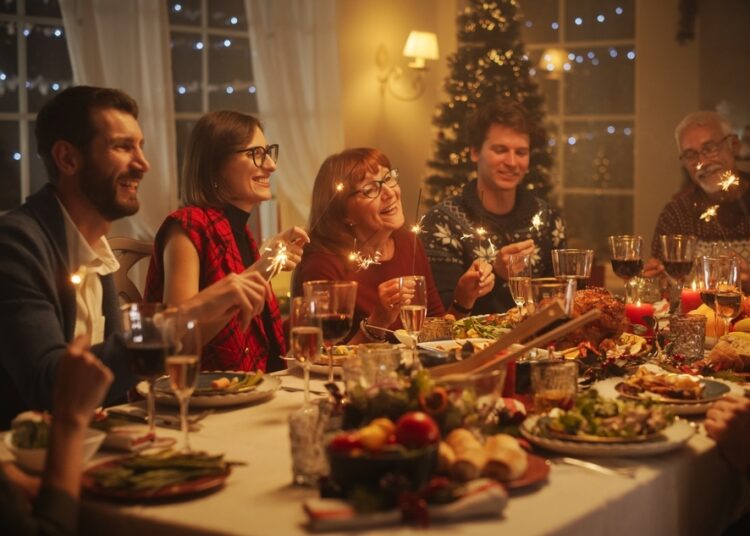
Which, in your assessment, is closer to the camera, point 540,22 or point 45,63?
point 45,63

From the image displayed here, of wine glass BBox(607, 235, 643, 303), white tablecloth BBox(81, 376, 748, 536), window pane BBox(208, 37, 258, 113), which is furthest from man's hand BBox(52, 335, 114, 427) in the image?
window pane BBox(208, 37, 258, 113)

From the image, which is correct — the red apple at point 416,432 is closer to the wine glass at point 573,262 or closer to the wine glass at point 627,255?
the wine glass at point 573,262

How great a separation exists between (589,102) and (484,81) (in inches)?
30.5

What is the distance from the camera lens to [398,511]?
4.42 feet

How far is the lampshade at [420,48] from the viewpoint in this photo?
6.36 metres

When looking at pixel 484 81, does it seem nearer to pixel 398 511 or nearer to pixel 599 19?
pixel 599 19

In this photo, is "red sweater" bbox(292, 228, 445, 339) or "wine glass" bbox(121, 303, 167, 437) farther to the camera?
"red sweater" bbox(292, 228, 445, 339)

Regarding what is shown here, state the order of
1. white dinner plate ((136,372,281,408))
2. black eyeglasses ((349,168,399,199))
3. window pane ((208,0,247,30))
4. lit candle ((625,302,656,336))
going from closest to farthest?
white dinner plate ((136,372,281,408))
lit candle ((625,302,656,336))
black eyeglasses ((349,168,399,199))
window pane ((208,0,247,30))

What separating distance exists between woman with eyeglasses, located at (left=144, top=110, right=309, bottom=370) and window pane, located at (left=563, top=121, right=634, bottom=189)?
12.0 feet

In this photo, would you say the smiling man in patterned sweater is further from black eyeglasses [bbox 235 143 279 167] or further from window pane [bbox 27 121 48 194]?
window pane [bbox 27 121 48 194]

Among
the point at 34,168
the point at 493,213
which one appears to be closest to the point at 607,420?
the point at 493,213

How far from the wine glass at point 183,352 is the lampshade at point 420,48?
4.93 m

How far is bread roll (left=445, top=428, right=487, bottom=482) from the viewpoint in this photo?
1.45 metres

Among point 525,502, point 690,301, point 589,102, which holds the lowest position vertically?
point 525,502
